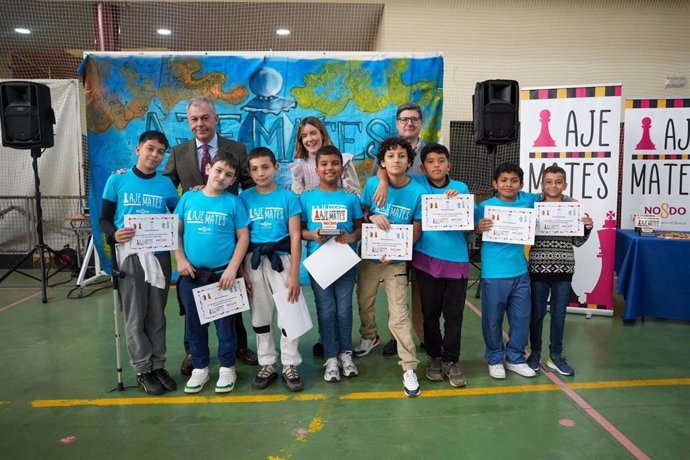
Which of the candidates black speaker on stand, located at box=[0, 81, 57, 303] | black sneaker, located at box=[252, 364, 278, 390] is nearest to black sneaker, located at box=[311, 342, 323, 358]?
black sneaker, located at box=[252, 364, 278, 390]

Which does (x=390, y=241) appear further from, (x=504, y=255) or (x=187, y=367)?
(x=187, y=367)

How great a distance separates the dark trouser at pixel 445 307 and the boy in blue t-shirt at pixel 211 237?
1.15 m

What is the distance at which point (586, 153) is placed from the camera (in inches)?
170

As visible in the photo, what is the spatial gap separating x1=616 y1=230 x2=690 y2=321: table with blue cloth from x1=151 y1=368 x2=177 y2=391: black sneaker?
3.86 m

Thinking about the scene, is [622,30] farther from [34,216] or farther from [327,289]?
[34,216]

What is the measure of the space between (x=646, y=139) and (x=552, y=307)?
2.49 m

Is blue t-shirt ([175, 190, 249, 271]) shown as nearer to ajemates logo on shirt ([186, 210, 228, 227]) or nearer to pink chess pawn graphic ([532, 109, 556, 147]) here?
ajemates logo on shirt ([186, 210, 228, 227])

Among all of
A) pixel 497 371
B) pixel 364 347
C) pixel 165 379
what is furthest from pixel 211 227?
pixel 497 371

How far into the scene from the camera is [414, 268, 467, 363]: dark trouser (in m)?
2.85

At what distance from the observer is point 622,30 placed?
7020 mm

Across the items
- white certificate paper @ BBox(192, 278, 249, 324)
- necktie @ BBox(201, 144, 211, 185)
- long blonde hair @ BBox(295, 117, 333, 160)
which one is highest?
long blonde hair @ BBox(295, 117, 333, 160)

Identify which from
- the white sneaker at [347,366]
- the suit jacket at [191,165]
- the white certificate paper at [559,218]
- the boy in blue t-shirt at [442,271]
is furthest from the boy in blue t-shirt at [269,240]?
the white certificate paper at [559,218]

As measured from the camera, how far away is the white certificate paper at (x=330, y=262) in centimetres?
275

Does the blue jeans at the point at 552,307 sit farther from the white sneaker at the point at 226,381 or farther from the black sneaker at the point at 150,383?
the black sneaker at the point at 150,383
